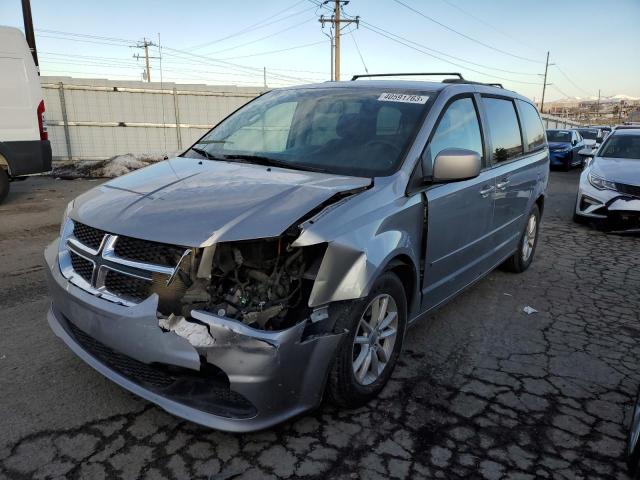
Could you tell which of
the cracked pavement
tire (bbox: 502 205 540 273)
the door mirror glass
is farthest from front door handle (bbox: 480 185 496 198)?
tire (bbox: 502 205 540 273)

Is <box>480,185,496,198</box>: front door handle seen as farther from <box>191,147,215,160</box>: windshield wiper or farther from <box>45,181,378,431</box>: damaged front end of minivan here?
<box>191,147,215,160</box>: windshield wiper

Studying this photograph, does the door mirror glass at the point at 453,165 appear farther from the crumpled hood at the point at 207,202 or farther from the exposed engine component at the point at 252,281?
the exposed engine component at the point at 252,281

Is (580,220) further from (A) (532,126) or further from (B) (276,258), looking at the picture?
(B) (276,258)

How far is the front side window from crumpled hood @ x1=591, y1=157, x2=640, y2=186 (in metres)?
4.73

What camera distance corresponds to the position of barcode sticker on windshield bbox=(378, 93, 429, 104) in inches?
138

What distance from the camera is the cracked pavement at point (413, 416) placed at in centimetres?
235

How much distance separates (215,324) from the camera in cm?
216

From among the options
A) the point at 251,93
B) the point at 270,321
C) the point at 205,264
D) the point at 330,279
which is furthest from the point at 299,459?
the point at 251,93

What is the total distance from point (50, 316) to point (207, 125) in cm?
1558

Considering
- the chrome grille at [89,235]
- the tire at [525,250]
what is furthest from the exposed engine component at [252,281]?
the tire at [525,250]

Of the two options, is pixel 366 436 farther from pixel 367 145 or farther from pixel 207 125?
pixel 207 125

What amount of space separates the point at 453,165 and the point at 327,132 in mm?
935

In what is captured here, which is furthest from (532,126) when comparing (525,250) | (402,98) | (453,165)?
(453,165)

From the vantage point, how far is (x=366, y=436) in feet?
8.47
